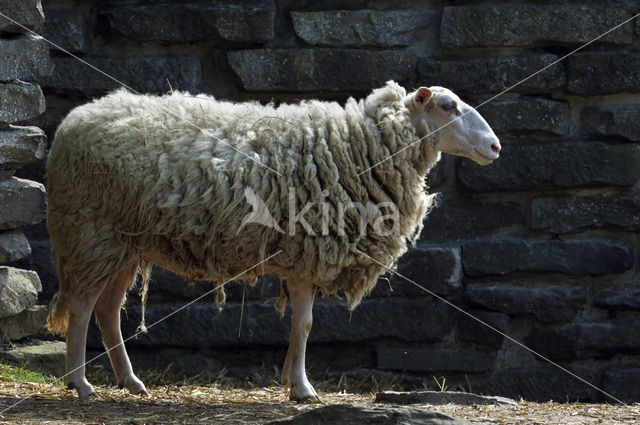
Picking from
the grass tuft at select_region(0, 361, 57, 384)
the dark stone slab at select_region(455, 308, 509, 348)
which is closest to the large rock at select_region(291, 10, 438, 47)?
the dark stone slab at select_region(455, 308, 509, 348)

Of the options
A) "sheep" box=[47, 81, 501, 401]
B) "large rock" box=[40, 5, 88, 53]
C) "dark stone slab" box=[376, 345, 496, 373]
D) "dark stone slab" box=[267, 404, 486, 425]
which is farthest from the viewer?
"dark stone slab" box=[376, 345, 496, 373]

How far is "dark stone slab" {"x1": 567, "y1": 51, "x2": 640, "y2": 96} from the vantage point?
5809 millimetres

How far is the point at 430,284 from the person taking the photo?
589 centimetres

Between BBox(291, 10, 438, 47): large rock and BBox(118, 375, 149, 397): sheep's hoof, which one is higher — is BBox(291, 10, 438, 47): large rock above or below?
above

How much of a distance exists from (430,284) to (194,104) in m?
2.01

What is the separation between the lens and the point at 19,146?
4910 mm

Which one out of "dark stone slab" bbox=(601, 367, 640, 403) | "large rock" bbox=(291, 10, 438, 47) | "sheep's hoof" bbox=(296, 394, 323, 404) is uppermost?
"large rock" bbox=(291, 10, 438, 47)

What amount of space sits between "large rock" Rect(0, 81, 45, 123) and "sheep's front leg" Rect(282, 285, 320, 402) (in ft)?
5.56

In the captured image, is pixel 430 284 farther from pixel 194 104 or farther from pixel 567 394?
pixel 194 104

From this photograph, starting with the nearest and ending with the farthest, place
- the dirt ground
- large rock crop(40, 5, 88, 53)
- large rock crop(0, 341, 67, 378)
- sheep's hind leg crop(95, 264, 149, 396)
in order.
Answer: the dirt ground, sheep's hind leg crop(95, 264, 149, 396), large rock crop(0, 341, 67, 378), large rock crop(40, 5, 88, 53)

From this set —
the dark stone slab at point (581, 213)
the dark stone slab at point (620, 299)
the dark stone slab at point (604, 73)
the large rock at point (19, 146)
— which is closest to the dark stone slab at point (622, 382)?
the dark stone slab at point (620, 299)

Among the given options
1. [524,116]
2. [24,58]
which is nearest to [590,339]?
[524,116]

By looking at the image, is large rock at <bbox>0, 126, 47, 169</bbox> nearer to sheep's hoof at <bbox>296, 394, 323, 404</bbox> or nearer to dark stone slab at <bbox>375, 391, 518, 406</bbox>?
sheep's hoof at <bbox>296, 394, 323, 404</bbox>

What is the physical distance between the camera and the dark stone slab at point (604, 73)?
5.81m
